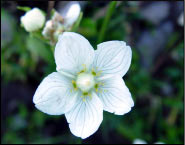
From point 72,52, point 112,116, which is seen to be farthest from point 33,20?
point 112,116

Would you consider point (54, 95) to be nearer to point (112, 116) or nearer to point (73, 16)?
point (73, 16)

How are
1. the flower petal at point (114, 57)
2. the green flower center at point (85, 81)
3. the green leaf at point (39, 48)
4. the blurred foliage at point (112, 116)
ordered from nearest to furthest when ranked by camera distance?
the flower petal at point (114, 57) → the green flower center at point (85, 81) → the green leaf at point (39, 48) → the blurred foliage at point (112, 116)

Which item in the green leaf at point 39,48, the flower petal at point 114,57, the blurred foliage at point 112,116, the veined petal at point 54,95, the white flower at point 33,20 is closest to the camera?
the veined petal at point 54,95

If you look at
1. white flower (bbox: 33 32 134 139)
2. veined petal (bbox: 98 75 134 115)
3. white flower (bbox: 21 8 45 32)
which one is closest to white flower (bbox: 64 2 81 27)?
white flower (bbox: 21 8 45 32)

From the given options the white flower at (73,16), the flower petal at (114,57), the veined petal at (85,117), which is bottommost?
the veined petal at (85,117)

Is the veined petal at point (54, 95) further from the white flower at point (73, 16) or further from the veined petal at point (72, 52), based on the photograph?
the white flower at point (73, 16)

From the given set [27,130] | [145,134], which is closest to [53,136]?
[27,130]

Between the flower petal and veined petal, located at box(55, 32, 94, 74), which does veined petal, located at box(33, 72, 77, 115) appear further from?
the flower petal

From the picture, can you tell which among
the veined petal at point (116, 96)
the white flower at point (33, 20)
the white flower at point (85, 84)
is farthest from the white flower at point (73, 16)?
the veined petal at point (116, 96)
